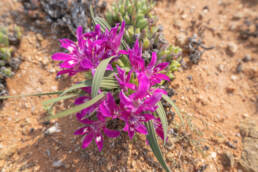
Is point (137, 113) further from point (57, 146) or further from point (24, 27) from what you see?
point (24, 27)

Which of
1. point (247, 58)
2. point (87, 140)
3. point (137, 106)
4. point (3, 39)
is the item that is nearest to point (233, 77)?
point (247, 58)

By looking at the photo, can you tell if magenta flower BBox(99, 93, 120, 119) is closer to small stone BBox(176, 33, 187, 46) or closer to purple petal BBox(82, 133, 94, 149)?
purple petal BBox(82, 133, 94, 149)

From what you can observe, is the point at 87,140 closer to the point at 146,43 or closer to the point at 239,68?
the point at 146,43

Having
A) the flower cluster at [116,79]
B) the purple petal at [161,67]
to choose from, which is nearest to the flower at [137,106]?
the flower cluster at [116,79]

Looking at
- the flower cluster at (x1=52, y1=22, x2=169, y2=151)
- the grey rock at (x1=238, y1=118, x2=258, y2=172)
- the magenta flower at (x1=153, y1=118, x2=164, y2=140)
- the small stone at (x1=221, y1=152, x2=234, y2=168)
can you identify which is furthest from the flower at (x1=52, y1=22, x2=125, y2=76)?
the grey rock at (x1=238, y1=118, x2=258, y2=172)

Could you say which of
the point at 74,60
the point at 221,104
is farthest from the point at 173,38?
the point at 74,60

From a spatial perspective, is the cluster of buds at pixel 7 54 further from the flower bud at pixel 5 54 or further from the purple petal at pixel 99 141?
the purple petal at pixel 99 141
